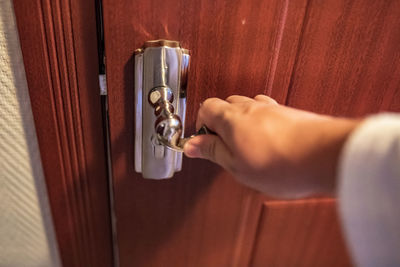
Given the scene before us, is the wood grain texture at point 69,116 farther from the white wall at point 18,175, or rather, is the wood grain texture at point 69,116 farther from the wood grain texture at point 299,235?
the wood grain texture at point 299,235

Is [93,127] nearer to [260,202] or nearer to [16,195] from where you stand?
[16,195]

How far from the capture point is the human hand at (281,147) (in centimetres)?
22

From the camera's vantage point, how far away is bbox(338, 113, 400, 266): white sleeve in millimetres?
184

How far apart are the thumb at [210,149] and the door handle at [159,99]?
0.04 ft

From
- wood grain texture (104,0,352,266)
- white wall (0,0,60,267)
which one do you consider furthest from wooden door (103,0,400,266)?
white wall (0,0,60,267)

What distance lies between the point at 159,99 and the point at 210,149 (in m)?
0.09

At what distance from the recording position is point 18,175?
40 centimetres

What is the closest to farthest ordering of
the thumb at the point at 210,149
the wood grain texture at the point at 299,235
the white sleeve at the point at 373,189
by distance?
1. the white sleeve at the point at 373,189
2. the thumb at the point at 210,149
3. the wood grain texture at the point at 299,235

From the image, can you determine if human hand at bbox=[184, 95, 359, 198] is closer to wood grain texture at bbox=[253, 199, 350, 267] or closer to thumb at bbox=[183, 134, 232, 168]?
thumb at bbox=[183, 134, 232, 168]

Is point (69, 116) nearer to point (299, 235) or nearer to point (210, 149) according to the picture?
point (210, 149)

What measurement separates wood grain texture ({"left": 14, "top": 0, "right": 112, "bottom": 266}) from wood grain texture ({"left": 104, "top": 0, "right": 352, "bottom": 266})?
0.09 feet

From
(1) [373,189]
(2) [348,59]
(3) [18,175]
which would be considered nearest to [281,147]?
(1) [373,189]

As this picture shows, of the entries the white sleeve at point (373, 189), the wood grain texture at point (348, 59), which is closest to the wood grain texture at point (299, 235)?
the wood grain texture at point (348, 59)

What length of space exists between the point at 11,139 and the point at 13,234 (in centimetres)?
19
